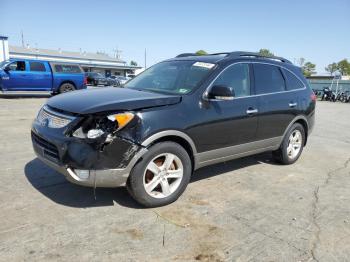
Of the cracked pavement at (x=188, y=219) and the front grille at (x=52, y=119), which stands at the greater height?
the front grille at (x=52, y=119)

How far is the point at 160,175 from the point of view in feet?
12.9

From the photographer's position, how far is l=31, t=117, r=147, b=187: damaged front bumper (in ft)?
11.2

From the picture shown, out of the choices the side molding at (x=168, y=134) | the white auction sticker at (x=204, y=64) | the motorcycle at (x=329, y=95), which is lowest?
the motorcycle at (x=329, y=95)

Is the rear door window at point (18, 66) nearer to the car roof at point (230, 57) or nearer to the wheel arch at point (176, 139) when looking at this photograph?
the car roof at point (230, 57)

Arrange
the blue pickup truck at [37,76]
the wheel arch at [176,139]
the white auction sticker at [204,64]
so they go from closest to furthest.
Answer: the wheel arch at [176,139] < the white auction sticker at [204,64] < the blue pickup truck at [37,76]

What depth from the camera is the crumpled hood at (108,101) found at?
3570 mm

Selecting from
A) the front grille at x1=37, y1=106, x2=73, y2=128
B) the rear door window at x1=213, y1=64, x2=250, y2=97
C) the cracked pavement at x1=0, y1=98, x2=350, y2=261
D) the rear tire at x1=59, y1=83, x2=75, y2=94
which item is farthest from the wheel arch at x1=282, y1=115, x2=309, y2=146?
the rear tire at x1=59, y1=83, x2=75, y2=94

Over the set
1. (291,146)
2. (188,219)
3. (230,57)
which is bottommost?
(188,219)

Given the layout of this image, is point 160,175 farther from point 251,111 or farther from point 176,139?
point 251,111

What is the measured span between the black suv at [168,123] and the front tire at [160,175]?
12mm

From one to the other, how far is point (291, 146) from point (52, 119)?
4.15m

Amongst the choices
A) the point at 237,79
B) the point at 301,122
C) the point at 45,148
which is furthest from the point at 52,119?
the point at 301,122

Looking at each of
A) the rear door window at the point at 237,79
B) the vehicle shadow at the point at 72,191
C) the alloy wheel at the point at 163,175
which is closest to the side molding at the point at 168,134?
the alloy wheel at the point at 163,175

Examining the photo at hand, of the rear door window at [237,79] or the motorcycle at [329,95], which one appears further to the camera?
the motorcycle at [329,95]
